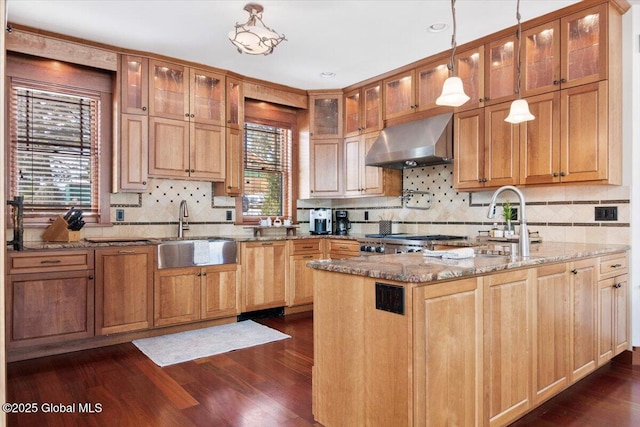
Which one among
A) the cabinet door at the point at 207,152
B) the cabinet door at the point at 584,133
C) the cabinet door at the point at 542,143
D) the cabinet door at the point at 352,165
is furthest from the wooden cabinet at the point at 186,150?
the cabinet door at the point at 584,133

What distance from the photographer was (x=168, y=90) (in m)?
4.27

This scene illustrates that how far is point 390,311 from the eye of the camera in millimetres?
1782

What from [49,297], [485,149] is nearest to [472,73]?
[485,149]

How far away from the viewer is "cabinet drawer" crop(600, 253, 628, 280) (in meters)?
2.89

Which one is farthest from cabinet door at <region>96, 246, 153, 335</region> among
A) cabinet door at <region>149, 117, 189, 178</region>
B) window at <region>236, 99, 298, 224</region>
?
window at <region>236, 99, 298, 224</region>

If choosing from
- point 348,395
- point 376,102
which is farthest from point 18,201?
point 376,102

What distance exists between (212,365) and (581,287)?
2573 millimetres

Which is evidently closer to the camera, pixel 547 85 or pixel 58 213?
pixel 547 85

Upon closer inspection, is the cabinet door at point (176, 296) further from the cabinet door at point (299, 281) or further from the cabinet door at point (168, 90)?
the cabinet door at point (168, 90)

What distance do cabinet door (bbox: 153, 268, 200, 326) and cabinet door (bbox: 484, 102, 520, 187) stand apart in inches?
113

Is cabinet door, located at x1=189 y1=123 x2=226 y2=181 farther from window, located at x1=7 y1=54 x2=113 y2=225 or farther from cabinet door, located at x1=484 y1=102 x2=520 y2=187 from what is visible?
cabinet door, located at x1=484 y1=102 x2=520 y2=187

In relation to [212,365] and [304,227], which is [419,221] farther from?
[212,365]

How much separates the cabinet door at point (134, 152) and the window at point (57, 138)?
26cm

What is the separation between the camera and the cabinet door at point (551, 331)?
2.29 m
